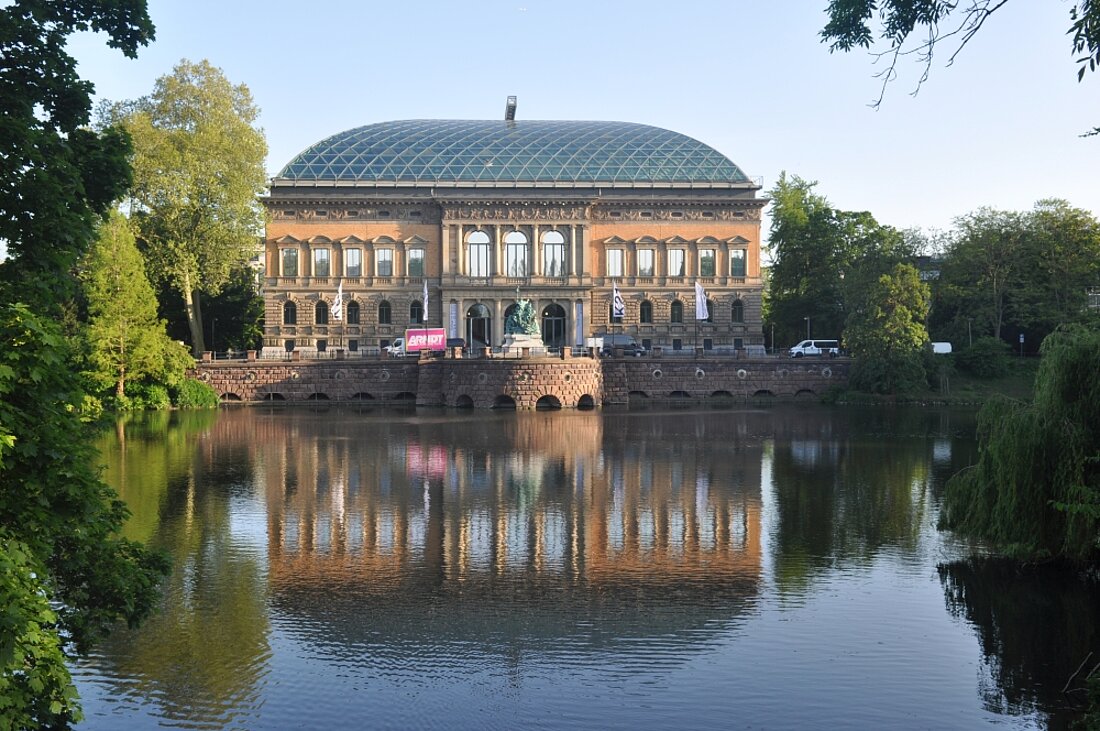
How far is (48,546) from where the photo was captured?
1371 centimetres

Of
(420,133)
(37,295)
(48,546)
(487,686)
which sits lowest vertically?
(487,686)

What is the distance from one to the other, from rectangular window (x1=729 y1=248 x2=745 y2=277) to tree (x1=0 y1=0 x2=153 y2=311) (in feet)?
260

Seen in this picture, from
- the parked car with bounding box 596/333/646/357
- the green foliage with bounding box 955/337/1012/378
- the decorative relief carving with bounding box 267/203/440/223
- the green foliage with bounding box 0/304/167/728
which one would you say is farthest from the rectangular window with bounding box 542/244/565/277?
the green foliage with bounding box 0/304/167/728

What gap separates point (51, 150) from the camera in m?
16.6

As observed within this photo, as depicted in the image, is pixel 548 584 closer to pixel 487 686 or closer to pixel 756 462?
pixel 487 686

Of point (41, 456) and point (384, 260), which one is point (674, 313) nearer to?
point (384, 260)

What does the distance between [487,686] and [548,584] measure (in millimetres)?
6435

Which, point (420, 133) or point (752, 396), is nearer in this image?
point (752, 396)

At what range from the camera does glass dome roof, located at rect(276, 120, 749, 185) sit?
3691 inches

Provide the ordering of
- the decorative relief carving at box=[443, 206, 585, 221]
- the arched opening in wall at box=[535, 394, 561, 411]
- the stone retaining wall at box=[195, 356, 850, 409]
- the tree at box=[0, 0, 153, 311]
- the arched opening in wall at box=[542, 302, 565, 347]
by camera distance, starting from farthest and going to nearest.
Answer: the arched opening in wall at box=[542, 302, 565, 347], the decorative relief carving at box=[443, 206, 585, 221], the stone retaining wall at box=[195, 356, 850, 409], the arched opening in wall at box=[535, 394, 561, 411], the tree at box=[0, 0, 153, 311]

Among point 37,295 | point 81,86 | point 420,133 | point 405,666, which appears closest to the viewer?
point 37,295

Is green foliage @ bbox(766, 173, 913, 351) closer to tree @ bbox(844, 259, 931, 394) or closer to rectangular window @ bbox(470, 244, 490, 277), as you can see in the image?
tree @ bbox(844, 259, 931, 394)

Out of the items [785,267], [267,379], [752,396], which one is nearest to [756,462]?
[752,396]

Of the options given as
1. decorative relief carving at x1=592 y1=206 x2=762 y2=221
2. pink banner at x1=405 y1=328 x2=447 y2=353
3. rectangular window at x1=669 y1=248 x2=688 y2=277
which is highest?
decorative relief carving at x1=592 y1=206 x2=762 y2=221
